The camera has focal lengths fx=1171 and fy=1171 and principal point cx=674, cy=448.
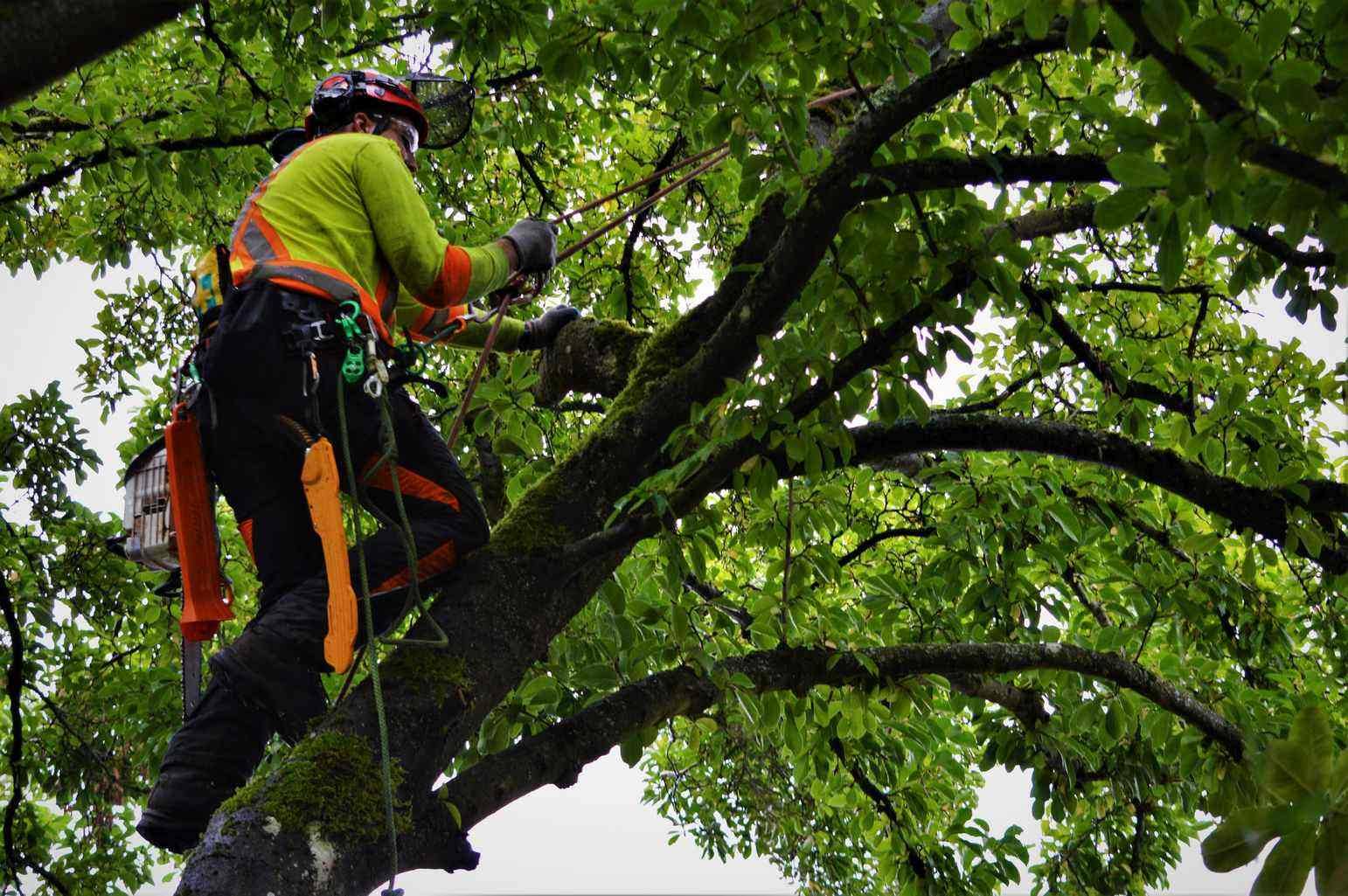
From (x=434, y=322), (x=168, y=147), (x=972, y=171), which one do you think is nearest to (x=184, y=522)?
(x=434, y=322)

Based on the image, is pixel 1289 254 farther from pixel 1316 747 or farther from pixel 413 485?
pixel 413 485

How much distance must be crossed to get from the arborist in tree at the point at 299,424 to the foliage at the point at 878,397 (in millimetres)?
408

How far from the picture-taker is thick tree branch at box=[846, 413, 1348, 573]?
10.9 ft

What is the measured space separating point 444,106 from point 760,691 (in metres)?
2.48

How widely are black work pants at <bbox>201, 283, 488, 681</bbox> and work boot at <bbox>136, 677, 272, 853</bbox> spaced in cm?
22

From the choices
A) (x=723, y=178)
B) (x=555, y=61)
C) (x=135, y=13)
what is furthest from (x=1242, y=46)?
(x=723, y=178)

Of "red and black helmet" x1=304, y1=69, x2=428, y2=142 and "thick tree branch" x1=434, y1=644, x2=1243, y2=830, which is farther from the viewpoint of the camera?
"red and black helmet" x1=304, y1=69, x2=428, y2=142

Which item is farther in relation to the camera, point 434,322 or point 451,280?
point 434,322

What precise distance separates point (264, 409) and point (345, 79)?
1237 mm

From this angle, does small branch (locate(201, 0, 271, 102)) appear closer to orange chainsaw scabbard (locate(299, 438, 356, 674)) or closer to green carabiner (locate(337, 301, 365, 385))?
green carabiner (locate(337, 301, 365, 385))

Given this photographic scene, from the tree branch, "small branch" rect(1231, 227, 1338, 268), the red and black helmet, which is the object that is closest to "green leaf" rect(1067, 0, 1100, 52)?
the tree branch

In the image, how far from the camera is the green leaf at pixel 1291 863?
110cm

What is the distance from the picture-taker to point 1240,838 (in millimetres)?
1138

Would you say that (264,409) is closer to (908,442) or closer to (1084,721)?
(908,442)
